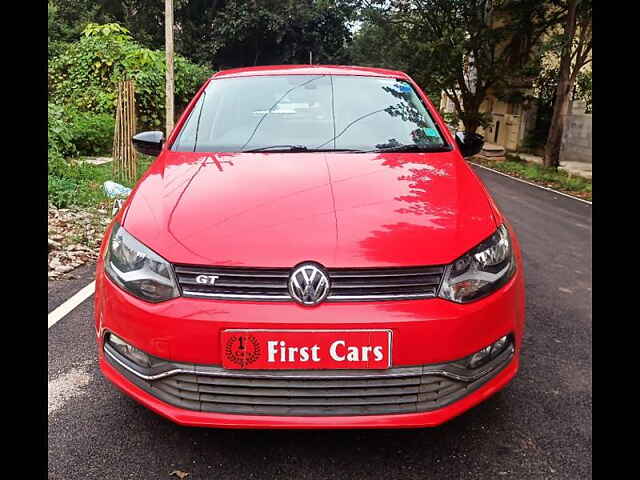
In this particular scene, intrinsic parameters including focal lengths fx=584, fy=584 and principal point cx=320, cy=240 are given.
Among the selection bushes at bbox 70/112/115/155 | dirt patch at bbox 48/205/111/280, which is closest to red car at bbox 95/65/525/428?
dirt patch at bbox 48/205/111/280

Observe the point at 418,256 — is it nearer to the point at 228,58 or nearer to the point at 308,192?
the point at 308,192

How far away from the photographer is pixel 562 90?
15.7 meters

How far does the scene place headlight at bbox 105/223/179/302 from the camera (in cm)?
206

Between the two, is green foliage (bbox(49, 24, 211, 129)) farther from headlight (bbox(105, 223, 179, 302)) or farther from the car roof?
headlight (bbox(105, 223, 179, 302))

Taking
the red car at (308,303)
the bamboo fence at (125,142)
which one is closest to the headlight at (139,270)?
the red car at (308,303)

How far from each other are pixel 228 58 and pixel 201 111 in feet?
84.8

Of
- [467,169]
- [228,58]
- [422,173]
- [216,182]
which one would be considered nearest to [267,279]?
[216,182]

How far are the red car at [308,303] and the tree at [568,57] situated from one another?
14523 millimetres

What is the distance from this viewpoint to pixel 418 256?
205 cm

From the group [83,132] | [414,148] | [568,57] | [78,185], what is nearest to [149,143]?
[414,148]

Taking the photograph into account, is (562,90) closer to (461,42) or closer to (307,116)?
(461,42)

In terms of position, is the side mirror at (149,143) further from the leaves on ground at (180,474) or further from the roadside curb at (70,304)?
the leaves on ground at (180,474)

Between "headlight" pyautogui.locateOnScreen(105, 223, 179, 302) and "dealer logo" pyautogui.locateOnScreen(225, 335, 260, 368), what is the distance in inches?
10.7

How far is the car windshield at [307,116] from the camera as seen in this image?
3080mm
